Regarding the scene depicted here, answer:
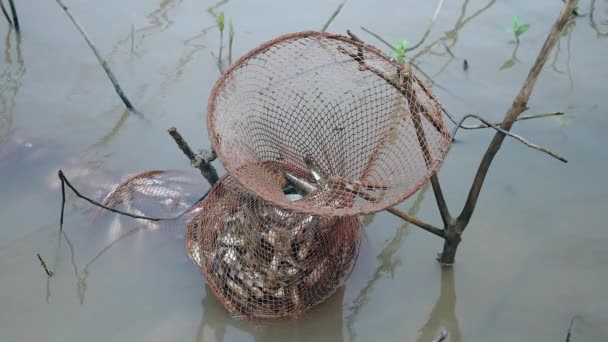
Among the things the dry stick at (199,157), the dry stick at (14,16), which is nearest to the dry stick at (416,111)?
the dry stick at (199,157)

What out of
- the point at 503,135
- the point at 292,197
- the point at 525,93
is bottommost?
the point at 292,197

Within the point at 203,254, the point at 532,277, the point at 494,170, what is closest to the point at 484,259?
the point at 532,277

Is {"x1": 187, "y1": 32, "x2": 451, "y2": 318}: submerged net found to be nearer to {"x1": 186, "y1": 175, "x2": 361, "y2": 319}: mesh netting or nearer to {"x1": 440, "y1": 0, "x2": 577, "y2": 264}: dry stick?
{"x1": 186, "y1": 175, "x2": 361, "y2": 319}: mesh netting

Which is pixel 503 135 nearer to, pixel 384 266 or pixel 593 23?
pixel 384 266

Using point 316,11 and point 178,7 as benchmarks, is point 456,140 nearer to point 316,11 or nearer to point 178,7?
point 316,11

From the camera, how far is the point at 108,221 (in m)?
3.11

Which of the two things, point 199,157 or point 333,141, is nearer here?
point 199,157

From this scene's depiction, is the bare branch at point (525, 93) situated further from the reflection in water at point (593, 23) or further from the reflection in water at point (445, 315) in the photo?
the reflection in water at point (593, 23)

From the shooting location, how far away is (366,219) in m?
3.21

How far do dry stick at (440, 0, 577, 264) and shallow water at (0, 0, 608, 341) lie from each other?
240 mm

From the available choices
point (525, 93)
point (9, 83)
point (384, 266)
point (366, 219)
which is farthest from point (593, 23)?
point (9, 83)

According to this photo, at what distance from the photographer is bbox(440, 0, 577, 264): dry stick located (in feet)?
6.86

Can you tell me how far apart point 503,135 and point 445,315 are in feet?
2.99

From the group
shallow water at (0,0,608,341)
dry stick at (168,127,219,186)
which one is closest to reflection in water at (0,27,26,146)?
shallow water at (0,0,608,341)
